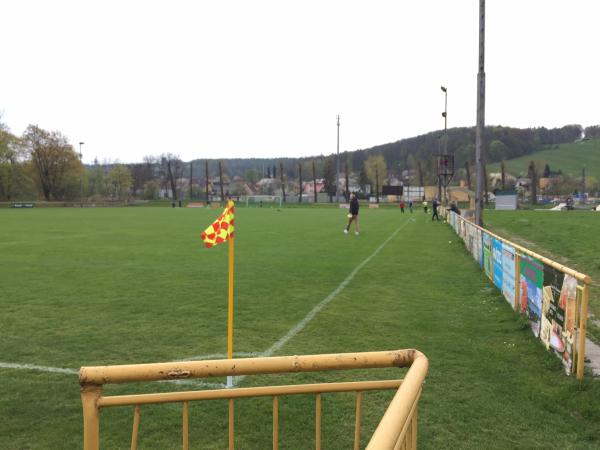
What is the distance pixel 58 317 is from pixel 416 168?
133878 mm

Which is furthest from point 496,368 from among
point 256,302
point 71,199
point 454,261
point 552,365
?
point 71,199

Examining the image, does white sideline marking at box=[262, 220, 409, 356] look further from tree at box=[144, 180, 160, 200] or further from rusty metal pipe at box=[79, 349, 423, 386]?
tree at box=[144, 180, 160, 200]

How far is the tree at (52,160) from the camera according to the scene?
82.8m

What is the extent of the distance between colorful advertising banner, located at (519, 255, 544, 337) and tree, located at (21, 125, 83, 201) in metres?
90.6

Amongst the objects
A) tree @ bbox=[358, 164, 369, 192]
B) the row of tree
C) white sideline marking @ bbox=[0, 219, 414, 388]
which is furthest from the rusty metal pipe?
tree @ bbox=[358, 164, 369, 192]

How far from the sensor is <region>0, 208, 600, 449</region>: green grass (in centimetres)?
399

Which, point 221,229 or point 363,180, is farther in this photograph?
point 363,180

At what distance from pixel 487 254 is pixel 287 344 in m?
6.86

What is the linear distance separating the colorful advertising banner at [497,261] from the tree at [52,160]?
88700 millimetres

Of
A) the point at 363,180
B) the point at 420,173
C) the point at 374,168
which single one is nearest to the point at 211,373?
the point at 420,173

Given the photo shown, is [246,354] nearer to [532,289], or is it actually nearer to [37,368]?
[37,368]

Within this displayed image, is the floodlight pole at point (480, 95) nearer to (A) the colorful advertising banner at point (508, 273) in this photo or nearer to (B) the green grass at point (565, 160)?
(A) the colorful advertising banner at point (508, 273)

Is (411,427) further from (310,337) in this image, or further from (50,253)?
(50,253)

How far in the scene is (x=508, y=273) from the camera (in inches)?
329
